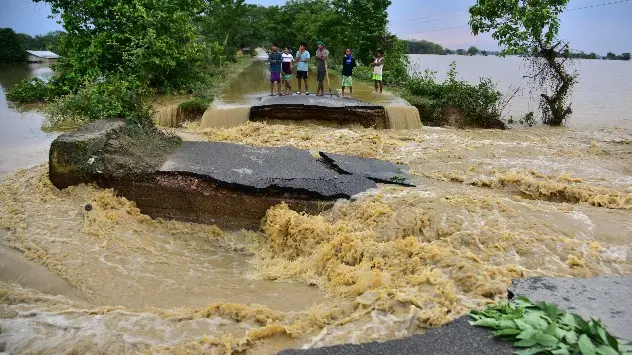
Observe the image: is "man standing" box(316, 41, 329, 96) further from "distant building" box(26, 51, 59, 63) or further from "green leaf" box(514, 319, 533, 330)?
"distant building" box(26, 51, 59, 63)

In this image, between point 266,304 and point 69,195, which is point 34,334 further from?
point 69,195

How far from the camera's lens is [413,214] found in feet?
19.1

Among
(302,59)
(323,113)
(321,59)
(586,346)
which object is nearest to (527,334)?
(586,346)

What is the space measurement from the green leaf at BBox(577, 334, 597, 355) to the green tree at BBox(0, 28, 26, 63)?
40964 millimetres

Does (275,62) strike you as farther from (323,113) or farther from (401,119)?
(401,119)

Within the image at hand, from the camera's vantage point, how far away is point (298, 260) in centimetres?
584

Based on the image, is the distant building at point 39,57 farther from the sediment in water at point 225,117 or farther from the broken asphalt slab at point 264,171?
the broken asphalt slab at point 264,171

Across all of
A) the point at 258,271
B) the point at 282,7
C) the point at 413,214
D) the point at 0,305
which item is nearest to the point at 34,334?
the point at 0,305

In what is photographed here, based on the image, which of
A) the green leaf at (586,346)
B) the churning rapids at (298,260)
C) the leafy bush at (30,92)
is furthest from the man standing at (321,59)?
the green leaf at (586,346)

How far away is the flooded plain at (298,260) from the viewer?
390 centimetres

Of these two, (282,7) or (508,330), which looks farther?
(282,7)

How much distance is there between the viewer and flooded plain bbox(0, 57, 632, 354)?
12.8 ft

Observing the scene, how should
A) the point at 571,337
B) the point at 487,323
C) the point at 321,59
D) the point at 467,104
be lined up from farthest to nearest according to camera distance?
the point at 467,104 → the point at 321,59 → the point at 487,323 → the point at 571,337

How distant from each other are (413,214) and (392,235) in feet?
1.34
